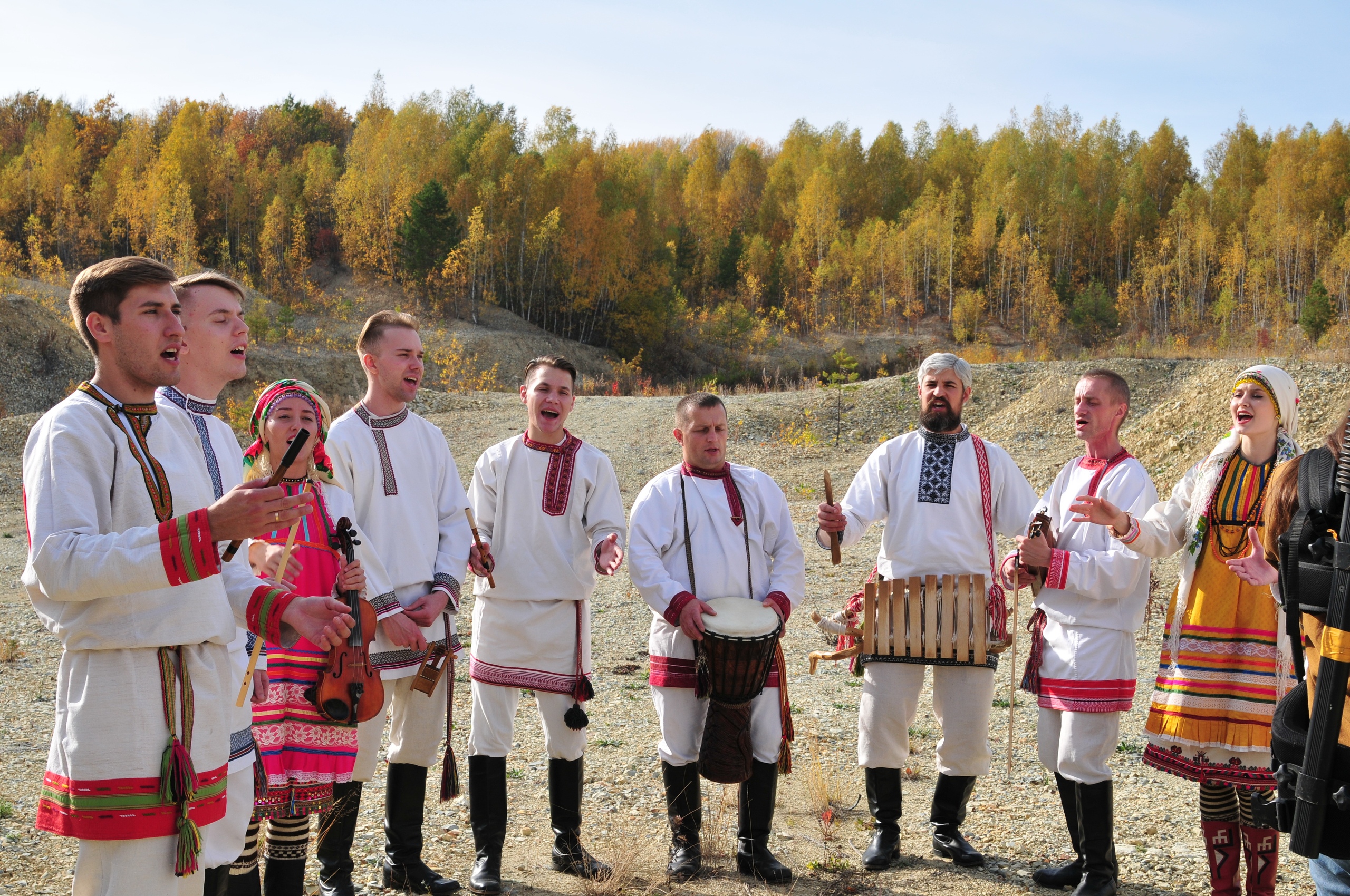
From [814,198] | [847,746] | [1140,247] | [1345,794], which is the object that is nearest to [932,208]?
[814,198]

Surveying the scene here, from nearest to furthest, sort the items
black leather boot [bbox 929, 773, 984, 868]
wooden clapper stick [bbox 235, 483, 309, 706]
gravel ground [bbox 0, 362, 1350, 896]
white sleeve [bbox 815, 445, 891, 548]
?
wooden clapper stick [bbox 235, 483, 309, 706] → gravel ground [bbox 0, 362, 1350, 896] → black leather boot [bbox 929, 773, 984, 868] → white sleeve [bbox 815, 445, 891, 548]

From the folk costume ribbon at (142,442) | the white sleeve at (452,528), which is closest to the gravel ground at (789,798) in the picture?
the white sleeve at (452,528)

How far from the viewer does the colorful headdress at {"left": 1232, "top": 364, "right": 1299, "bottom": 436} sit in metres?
4.30

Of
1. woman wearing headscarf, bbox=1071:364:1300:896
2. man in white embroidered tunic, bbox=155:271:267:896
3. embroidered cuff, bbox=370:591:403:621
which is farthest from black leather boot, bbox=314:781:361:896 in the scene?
woman wearing headscarf, bbox=1071:364:1300:896

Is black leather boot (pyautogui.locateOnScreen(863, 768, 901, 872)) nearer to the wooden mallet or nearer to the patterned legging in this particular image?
the patterned legging

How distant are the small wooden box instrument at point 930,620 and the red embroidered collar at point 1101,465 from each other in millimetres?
670

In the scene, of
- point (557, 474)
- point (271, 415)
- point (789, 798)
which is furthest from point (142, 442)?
point (789, 798)

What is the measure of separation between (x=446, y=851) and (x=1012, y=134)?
237 ft

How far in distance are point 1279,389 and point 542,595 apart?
337cm

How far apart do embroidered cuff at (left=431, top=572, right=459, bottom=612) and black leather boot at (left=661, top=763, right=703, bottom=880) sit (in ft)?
4.05

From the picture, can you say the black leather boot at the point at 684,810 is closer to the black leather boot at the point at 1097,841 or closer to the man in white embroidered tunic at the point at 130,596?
the black leather boot at the point at 1097,841

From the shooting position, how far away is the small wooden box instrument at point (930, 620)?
4.72 metres

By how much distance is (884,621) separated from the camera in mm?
4809

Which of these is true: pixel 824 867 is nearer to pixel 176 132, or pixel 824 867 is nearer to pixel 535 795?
pixel 535 795
